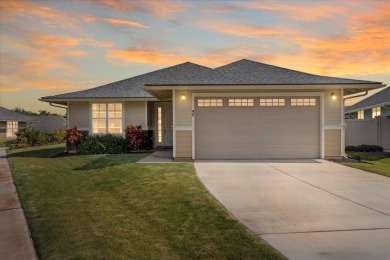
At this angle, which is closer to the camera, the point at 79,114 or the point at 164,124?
the point at 79,114

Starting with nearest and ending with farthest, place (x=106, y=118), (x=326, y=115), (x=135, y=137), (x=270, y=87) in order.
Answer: (x=270, y=87) → (x=326, y=115) → (x=135, y=137) → (x=106, y=118)

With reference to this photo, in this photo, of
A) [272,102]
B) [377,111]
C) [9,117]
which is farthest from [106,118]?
[9,117]

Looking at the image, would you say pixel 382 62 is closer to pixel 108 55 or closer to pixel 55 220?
pixel 108 55

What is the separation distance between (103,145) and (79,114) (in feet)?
10.1

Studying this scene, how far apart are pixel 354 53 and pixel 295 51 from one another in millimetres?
3197

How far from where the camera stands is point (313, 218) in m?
6.04

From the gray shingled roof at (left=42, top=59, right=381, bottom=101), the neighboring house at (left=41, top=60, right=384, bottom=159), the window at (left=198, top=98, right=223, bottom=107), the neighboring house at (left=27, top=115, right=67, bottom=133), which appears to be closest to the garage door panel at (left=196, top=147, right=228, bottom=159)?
the neighboring house at (left=41, top=60, right=384, bottom=159)

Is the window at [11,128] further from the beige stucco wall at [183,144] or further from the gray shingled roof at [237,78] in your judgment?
the beige stucco wall at [183,144]

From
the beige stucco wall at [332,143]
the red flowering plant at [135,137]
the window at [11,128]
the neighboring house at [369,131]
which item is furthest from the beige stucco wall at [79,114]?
the window at [11,128]

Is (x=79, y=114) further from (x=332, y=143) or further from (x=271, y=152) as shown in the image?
(x=332, y=143)

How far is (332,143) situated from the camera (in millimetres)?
13922

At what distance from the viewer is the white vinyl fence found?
2122 centimetres

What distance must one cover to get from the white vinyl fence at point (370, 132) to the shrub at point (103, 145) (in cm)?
1484

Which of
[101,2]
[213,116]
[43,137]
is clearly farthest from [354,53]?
[43,137]
